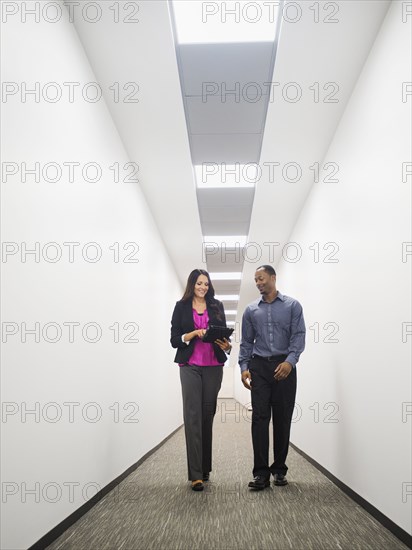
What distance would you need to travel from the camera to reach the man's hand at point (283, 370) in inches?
106

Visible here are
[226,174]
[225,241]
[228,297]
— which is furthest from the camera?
[228,297]

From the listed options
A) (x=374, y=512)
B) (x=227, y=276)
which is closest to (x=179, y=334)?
(x=374, y=512)

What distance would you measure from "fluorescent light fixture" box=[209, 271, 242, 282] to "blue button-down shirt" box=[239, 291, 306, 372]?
4207 mm

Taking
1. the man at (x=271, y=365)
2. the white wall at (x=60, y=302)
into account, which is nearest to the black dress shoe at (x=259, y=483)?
the man at (x=271, y=365)

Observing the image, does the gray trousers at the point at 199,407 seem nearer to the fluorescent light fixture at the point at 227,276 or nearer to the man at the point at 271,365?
the man at the point at 271,365

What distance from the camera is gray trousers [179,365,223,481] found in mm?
2701

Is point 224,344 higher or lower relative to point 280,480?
higher

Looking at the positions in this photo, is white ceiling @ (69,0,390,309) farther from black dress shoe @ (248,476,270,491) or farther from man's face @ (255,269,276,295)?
black dress shoe @ (248,476,270,491)

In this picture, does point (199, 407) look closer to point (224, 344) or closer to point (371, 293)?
point (224, 344)

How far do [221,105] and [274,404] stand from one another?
1.83 meters

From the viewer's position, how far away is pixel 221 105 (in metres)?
3.02

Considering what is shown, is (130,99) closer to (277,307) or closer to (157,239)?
(277,307)

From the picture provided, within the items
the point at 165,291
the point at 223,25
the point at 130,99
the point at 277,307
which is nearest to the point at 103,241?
the point at 130,99

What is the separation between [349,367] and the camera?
2672 millimetres
